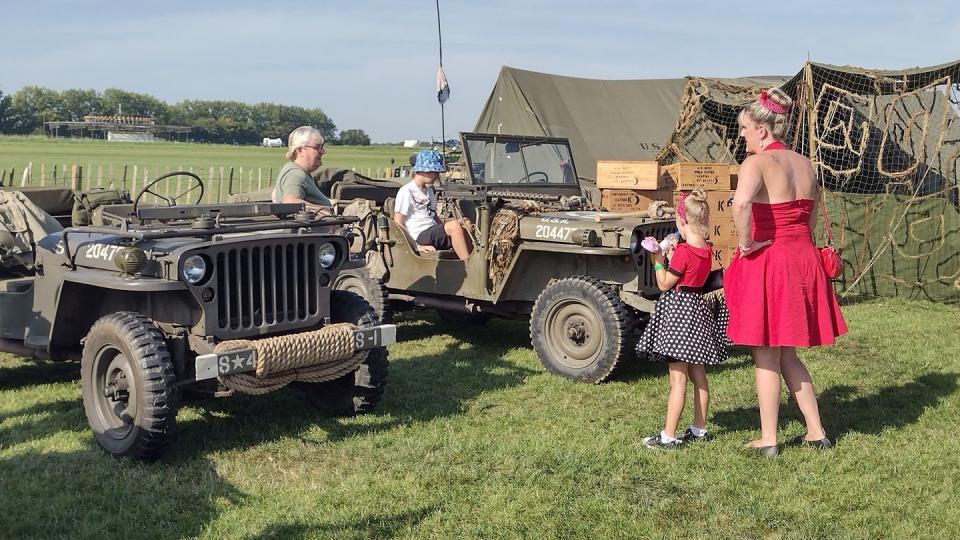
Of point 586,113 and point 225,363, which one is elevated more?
point 586,113

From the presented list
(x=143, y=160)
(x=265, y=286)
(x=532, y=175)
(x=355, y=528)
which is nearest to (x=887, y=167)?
(x=532, y=175)

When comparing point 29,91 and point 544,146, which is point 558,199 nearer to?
point 544,146

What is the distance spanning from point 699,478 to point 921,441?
1.53 metres

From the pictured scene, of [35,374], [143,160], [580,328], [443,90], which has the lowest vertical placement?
[35,374]

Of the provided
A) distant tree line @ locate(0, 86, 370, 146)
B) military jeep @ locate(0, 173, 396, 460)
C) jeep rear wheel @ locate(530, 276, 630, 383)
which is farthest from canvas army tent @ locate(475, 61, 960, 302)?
distant tree line @ locate(0, 86, 370, 146)

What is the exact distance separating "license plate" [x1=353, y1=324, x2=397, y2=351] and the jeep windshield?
3.27 m

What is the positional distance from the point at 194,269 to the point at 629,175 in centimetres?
642

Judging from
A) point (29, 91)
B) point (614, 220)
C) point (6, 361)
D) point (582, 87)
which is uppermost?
point (29, 91)

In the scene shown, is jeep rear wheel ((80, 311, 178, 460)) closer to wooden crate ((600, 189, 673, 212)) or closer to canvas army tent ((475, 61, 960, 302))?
wooden crate ((600, 189, 673, 212))

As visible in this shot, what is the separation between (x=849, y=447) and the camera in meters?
5.01

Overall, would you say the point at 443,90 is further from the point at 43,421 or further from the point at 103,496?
the point at 103,496

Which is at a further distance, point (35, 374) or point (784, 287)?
point (35, 374)

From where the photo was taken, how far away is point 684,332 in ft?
15.9

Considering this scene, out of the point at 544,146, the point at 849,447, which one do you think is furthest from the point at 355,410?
the point at 544,146
